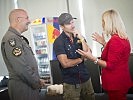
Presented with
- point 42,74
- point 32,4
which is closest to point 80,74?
point 42,74

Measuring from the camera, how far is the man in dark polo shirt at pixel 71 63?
8.82 feet

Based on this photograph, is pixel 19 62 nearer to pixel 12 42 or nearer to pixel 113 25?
pixel 12 42

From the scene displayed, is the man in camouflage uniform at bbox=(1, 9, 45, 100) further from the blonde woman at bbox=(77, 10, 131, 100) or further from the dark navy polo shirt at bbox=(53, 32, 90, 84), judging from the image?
the blonde woman at bbox=(77, 10, 131, 100)

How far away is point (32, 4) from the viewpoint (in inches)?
220

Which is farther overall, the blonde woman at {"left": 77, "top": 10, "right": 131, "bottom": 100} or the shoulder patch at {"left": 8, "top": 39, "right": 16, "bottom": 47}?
the shoulder patch at {"left": 8, "top": 39, "right": 16, "bottom": 47}

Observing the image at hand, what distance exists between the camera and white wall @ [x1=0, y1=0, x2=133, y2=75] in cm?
471

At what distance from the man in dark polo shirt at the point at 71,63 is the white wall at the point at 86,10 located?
2.24 m

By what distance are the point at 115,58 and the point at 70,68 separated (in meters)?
0.61

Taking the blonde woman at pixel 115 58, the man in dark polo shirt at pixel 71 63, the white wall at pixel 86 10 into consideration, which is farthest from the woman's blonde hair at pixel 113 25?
the white wall at pixel 86 10

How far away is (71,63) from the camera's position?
104 inches

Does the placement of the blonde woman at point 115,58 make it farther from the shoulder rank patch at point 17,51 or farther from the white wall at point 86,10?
the white wall at point 86,10

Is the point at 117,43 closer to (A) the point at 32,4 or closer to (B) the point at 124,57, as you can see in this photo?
(B) the point at 124,57

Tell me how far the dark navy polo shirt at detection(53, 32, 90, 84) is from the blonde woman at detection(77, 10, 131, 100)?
13.3 inches

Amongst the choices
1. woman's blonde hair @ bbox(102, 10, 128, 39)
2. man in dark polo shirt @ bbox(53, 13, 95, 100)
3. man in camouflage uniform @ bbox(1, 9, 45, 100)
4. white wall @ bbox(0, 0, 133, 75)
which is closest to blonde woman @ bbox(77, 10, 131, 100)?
woman's blonde hair @ bbox(102, 10, 128, 39)
